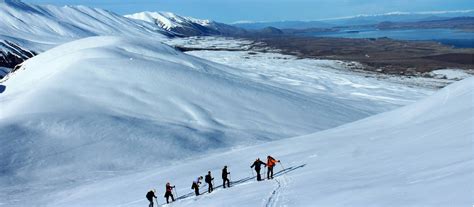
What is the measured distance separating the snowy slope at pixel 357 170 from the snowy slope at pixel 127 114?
3.63 m

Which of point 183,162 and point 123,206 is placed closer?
point 123,206

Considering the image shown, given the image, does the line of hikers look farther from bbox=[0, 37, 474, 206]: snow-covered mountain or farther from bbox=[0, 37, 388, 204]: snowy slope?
bbox=[0, 37, 388, 204]: snowy slope

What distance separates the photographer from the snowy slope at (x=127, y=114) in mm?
30203

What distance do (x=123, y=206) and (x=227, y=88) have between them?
31.2 m

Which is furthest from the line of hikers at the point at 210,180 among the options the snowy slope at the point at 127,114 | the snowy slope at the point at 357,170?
the snowy slope at the point at 127,114

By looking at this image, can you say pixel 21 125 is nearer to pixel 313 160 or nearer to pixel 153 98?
pixel 153 98

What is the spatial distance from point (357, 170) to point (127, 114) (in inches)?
1032

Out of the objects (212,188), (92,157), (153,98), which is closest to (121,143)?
(92,157)

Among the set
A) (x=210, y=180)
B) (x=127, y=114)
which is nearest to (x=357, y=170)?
(x=210, y=180)

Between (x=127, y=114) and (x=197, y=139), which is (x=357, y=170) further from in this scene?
(x=127, y=114)

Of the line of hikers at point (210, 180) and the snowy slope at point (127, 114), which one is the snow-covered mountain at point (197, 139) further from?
the line of hikers at point (210, 180)

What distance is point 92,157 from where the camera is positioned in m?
30.5

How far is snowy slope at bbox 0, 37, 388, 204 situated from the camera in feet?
99.1

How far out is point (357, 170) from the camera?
16.3 m
